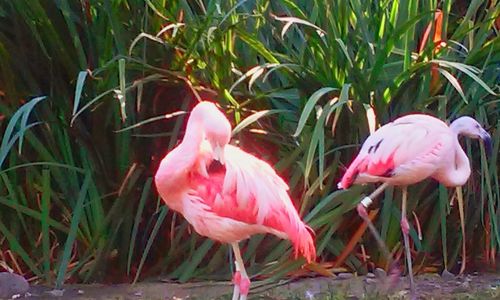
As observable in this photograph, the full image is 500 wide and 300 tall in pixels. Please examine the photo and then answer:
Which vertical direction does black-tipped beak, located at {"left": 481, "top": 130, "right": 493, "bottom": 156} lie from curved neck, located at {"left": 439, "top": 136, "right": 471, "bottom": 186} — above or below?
above

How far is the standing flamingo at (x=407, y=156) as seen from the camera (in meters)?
4.12

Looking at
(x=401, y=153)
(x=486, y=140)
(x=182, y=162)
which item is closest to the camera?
(x=182, y=162)

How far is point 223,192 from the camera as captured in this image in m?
3.55

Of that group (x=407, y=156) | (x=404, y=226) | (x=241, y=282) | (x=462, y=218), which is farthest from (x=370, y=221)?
(x=241, y=282)

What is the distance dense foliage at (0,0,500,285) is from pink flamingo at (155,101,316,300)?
96 centimetres

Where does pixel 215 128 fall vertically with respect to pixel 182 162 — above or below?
above

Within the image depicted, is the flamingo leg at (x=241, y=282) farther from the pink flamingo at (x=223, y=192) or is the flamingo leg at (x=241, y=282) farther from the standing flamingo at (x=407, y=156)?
the standing flamingo at (x=407, y=156)

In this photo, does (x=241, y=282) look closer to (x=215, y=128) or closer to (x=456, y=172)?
(x=215, y=128)

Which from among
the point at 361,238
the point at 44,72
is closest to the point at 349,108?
the point at 361,238

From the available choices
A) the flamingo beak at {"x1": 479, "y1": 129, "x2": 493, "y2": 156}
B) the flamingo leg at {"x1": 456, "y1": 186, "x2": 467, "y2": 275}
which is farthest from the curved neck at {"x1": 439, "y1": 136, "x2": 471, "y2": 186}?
the flamingo leg at {"x1": 456, "y1": 186, "x2": 467, "y2": 275}

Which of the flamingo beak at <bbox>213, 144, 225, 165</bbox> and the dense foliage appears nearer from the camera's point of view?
the flamingo beak at <bbox>213, 144, 225, 165</bbox>

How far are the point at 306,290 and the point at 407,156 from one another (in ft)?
2.54

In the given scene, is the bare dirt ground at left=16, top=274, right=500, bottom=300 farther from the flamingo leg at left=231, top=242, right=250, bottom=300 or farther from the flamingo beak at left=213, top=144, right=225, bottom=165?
the flamingo beak at left=213, top=144, right=225, bottom=165

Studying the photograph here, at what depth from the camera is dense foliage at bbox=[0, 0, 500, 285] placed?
4613 millimetres
